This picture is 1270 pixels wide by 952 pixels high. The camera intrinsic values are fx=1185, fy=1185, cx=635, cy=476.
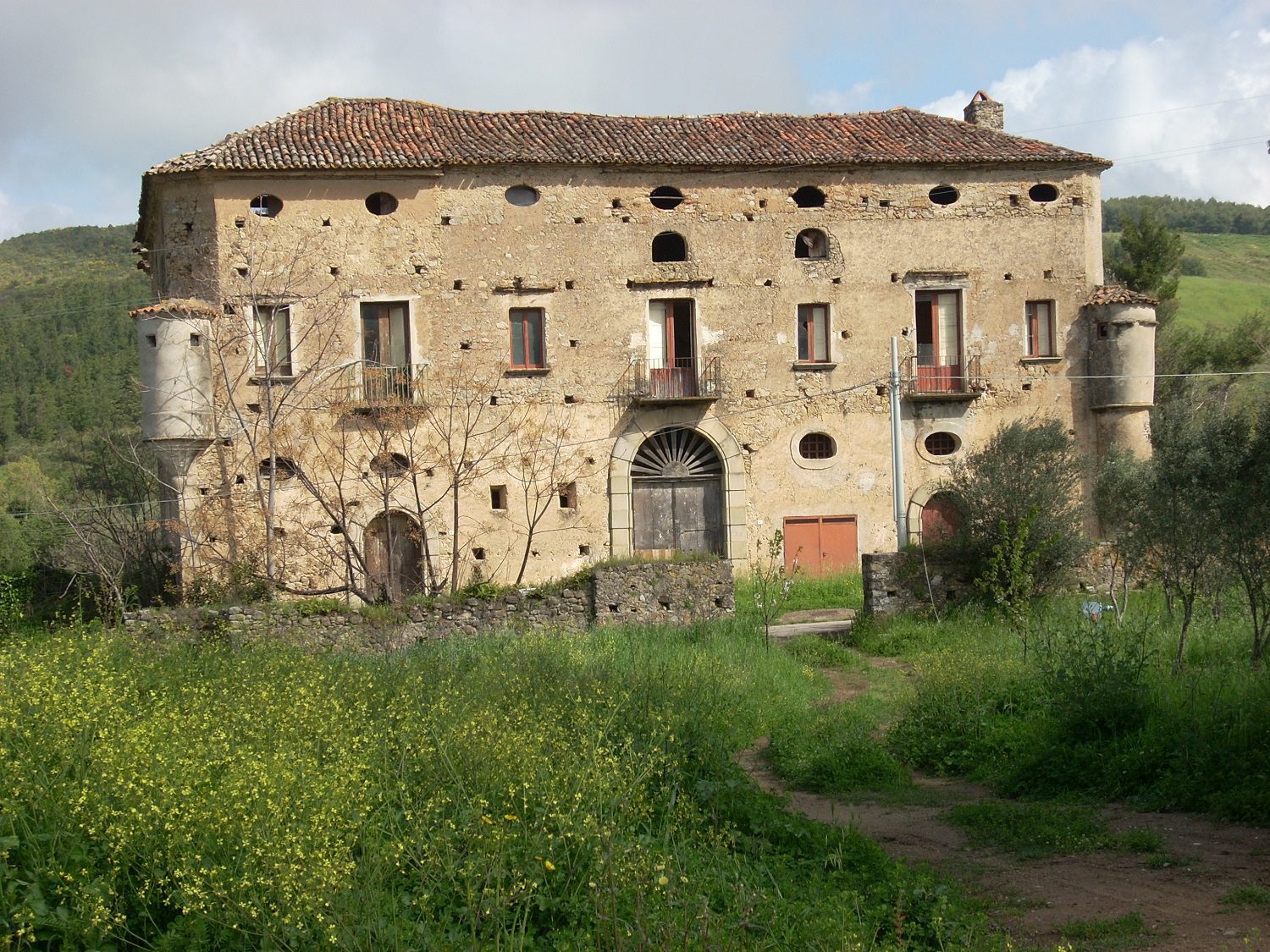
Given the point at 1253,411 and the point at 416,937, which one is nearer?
the point at 416,937

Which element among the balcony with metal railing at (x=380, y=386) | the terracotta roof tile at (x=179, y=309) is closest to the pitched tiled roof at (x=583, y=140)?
the terracotta roof tile at (x=179, y=309)

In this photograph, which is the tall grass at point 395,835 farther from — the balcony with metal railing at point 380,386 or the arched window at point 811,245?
the arched window at point 811,245

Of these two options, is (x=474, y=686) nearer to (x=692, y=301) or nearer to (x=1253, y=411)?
(x=1253, y=411)

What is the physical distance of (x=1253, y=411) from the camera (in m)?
12.4

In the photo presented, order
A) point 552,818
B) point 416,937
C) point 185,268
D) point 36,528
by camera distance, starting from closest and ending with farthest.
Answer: point 416,937 → point 552,818 → point 185,268 → point 36,528

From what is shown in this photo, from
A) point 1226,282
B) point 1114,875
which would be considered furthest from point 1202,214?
point 1114,875

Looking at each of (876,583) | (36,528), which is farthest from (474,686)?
(36,528)

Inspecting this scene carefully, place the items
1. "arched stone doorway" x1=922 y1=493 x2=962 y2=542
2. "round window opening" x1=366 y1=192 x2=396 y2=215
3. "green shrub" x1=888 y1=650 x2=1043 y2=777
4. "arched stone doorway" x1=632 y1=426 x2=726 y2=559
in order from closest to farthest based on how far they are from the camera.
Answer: "green shrub" x1=888 y1=650 x2=1043 y2=777 → "round window opening" x1=366 y1=192 x2=396 y2=215 → "arched stone doorway" x1=922 y1=493 x2=962 y2=542 → "arched stone doorway" x1=632 y1=426 x2=726 y2=559

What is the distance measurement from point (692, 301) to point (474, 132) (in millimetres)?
6164

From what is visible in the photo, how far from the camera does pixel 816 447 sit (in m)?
26.7

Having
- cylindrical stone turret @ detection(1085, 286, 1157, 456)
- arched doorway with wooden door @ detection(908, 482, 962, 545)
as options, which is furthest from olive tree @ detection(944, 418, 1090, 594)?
cylindrical stone turret @ detection(1085, 286, 1157, 456)

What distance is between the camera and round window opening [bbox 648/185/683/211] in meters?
26.4

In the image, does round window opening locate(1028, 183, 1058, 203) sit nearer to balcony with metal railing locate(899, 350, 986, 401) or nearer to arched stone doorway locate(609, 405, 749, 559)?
balcony with metal railing locate(899, 350, 986, 401)

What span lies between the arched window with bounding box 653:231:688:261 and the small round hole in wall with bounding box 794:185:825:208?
9.06ft
